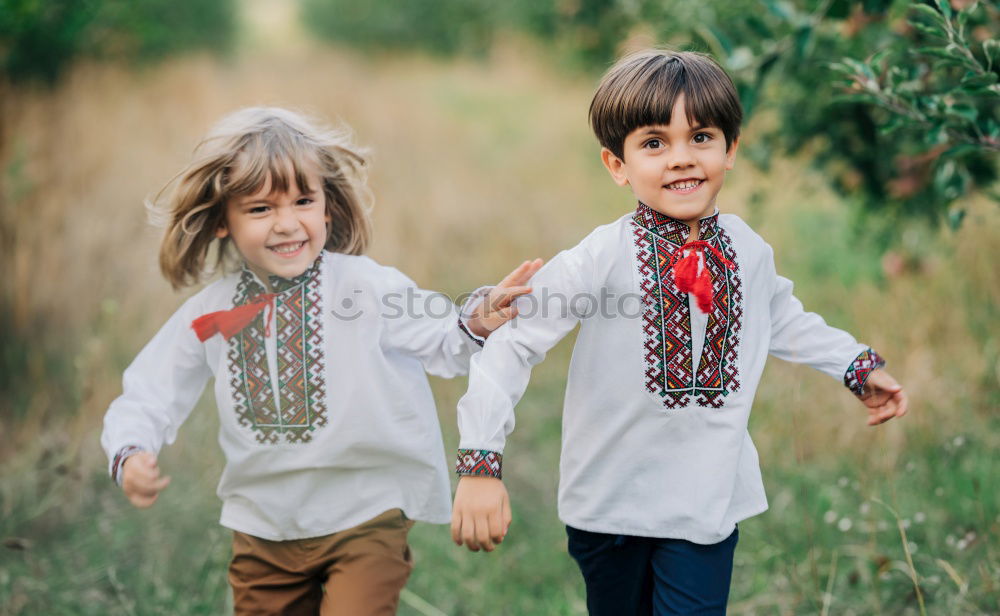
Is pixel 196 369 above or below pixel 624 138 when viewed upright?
below

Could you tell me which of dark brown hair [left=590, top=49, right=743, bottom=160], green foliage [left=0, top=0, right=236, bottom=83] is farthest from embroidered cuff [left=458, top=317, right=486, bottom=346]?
green foliage [left=0, top=0, right=236, bottom=83]

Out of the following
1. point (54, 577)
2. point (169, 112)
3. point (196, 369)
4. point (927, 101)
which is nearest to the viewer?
point (196, 369)

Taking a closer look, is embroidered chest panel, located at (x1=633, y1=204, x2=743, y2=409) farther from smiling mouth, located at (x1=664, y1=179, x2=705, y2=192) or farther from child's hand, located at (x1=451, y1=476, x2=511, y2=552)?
child's hand, located at (x1=451, y1=476, x2=511, y2=552)

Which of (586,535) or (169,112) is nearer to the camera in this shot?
(586,535)

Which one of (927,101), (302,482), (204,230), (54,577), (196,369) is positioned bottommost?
(54,577)

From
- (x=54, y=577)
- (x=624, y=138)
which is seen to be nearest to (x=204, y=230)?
(x=624, y=138)

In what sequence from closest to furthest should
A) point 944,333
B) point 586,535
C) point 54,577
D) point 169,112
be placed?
point 586,535 < point 54,577 < point 944,333 < point 169,112

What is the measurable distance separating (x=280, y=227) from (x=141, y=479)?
25.5 inches

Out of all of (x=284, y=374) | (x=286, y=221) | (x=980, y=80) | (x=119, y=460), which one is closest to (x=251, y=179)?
(x=286, y=221)

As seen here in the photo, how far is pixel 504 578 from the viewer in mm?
3389

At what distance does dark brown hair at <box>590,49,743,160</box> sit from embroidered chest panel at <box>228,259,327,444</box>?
85 cm

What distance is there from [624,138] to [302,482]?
1.10 meters

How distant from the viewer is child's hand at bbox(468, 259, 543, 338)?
2.10 meters

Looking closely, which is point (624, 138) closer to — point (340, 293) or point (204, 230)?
point (340, 293)
